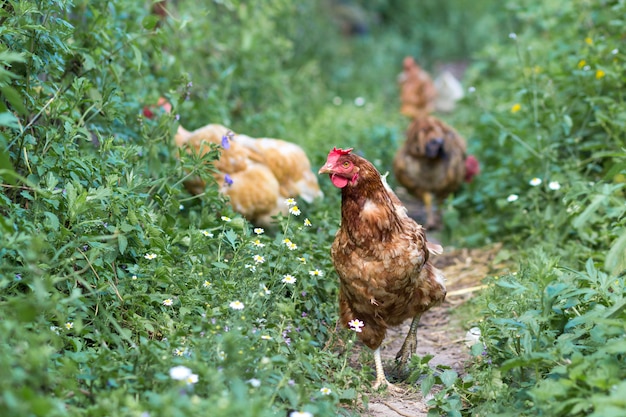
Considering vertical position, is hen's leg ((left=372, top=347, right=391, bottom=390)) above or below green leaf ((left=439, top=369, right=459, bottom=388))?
below

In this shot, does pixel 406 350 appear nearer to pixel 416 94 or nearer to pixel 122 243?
pixel 122 243

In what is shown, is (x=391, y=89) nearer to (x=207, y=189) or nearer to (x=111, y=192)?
(x=207, y=189)

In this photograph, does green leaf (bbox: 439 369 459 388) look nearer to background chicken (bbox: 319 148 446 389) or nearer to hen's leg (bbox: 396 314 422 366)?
background chicken (bbox: 319 148 446 389)

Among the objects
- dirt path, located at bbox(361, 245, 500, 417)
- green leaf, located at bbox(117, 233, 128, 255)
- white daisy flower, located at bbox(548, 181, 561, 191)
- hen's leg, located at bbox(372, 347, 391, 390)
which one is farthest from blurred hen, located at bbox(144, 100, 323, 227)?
white daisy flower, located at bbox(548, 181, 561, 191)

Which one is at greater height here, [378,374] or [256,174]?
[256,174]

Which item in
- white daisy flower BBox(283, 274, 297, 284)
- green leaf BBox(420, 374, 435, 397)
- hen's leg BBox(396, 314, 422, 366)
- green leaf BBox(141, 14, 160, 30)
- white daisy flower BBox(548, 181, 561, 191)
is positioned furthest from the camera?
white daisy flower BBox(548, 181, 561, 191)

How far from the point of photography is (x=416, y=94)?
1040cm

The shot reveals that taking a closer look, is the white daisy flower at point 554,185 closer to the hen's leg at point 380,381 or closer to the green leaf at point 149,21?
the hen's leg at point 380,381

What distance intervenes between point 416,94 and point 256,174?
18.8 ft

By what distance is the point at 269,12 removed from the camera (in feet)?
29.3

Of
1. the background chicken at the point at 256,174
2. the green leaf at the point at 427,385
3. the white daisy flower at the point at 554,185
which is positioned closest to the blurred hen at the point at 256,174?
the background chicken at the point at 256,174

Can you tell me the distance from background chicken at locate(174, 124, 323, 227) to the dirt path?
1193mm

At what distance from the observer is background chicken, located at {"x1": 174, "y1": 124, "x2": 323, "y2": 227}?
5.04 metres

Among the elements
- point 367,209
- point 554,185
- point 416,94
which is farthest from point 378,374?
point 416,94
